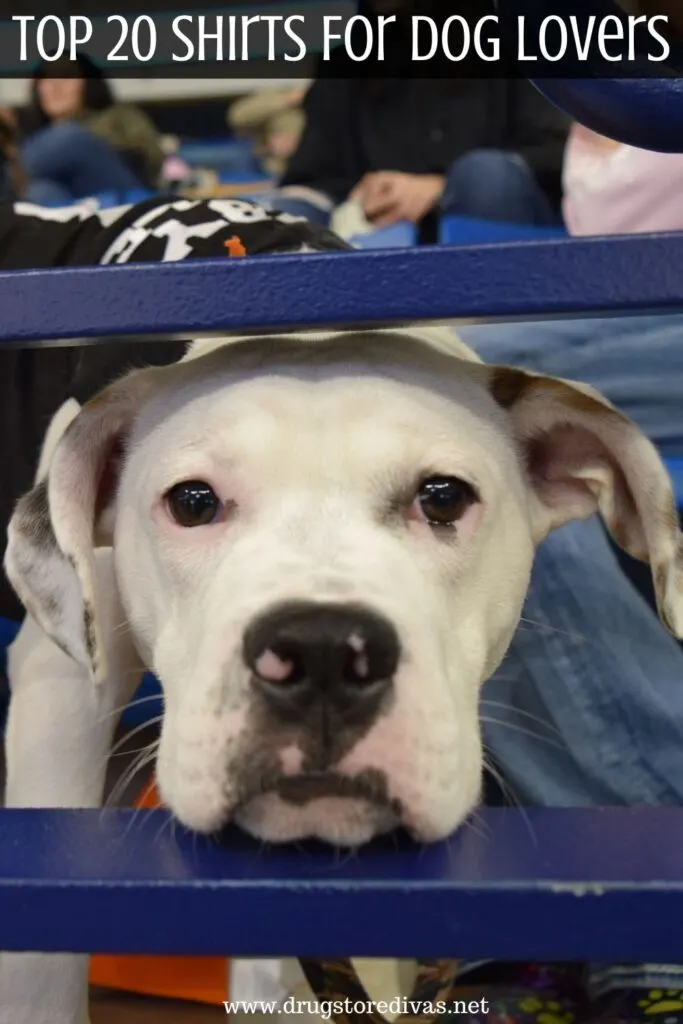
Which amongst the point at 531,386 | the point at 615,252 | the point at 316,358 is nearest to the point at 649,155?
the point at 531,386

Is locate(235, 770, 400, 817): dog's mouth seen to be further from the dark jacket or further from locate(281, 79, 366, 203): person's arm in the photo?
locate(281, 79, 366, 203): person's arm

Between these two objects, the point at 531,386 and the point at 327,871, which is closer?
the point at 327,871

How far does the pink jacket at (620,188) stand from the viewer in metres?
1.61

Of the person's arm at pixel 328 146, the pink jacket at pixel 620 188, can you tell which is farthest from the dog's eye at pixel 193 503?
the person's arm at pixel 328 146

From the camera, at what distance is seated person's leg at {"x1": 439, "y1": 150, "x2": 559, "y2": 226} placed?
298 centimetres

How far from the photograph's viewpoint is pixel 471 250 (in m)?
0.71

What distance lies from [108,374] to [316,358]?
13.4 inches

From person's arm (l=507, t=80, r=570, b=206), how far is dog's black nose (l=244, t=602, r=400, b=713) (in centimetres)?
305

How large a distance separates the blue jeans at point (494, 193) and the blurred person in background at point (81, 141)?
1.34 metres

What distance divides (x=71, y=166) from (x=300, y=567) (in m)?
3.87

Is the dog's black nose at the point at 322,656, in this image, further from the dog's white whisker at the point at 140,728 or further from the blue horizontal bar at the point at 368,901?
the dog's white whisker at the point at 140,728

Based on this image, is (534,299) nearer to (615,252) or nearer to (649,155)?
(615,252)

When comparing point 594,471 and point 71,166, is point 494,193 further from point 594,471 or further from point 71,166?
point 594,471

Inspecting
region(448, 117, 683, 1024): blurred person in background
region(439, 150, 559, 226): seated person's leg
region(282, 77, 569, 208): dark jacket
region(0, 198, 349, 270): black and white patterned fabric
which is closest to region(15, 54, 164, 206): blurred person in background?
region(282, 77, 569, 208): dark jacket
